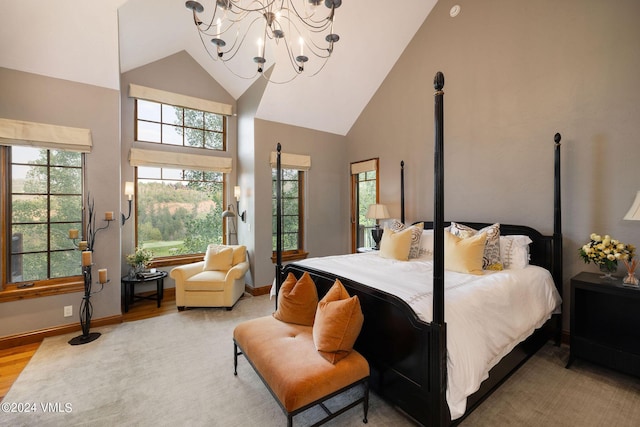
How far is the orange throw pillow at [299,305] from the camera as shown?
2223 millimetres

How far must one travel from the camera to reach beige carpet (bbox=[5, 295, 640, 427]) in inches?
72.5

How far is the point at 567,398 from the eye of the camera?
2.04 m

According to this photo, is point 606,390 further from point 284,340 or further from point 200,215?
point 200,215

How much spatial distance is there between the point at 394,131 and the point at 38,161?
468cm

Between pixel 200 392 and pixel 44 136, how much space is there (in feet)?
10.3

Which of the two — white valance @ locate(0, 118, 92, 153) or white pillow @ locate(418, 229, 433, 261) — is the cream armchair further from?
white pillow @ locate(418, 229, 433, 261)

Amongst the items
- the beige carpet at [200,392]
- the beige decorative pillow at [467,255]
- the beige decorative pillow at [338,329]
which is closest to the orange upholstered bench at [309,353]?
the beige decorative pillow at [338,329]

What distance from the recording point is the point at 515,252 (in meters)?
2.75

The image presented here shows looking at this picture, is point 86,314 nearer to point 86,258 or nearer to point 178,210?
point 86,258

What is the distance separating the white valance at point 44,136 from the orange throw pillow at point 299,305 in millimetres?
2955

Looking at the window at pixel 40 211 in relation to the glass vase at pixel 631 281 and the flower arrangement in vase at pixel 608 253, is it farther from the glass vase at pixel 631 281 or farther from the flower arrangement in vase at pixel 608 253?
the glass vase at pixel 631 281

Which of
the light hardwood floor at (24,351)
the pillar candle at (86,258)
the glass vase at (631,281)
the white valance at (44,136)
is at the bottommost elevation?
the light hardwood floor at (24,351)

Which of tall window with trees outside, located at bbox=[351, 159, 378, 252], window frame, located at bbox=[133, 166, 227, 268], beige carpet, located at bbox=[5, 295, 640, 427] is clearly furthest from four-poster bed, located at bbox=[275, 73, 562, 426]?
window frame, located at bbox=[133, 166, 227, 268]

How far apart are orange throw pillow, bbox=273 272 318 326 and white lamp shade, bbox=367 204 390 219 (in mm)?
2323
